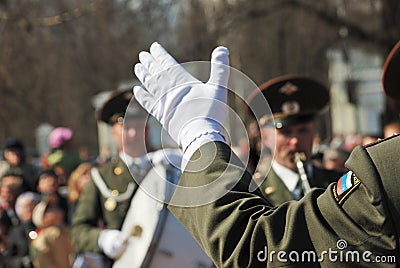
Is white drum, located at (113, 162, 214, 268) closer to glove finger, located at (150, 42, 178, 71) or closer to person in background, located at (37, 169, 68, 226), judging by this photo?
glove finger, located at (150, 42, 178, 71)

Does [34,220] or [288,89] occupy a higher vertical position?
[288,89]

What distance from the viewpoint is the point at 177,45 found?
1638 centimetres

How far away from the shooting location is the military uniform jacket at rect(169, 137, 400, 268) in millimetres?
1625

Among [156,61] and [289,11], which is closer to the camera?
[156,61]

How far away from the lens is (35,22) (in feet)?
30.3

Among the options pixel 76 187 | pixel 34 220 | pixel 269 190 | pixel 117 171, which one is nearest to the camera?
pixel 269 190

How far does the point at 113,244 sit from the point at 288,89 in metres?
1.21

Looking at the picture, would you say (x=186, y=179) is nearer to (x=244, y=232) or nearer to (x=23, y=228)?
(x=244, y=232)

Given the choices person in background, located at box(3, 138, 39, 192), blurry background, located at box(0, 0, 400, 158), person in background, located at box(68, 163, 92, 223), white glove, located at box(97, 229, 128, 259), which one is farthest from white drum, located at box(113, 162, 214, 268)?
person in background, located at box(3, 138, 39, 192)

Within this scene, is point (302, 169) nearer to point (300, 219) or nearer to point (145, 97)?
point (145, 97)

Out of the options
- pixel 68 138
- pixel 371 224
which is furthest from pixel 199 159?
pixel 68 138

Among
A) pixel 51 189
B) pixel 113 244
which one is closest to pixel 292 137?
pixel 113 244

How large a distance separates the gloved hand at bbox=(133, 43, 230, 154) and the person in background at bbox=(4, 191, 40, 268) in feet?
17.3

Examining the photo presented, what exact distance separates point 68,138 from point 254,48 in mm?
14417
